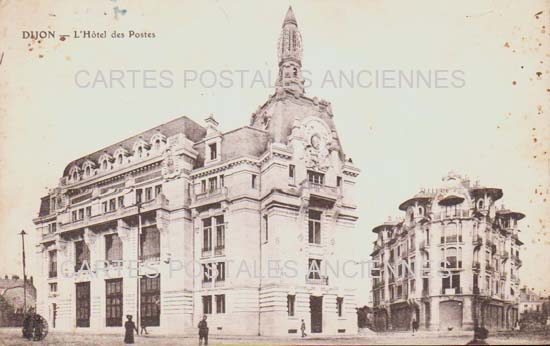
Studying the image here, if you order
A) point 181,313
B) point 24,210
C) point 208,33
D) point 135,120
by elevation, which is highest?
point 208,33

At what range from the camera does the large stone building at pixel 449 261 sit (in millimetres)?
6430

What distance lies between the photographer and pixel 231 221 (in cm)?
655

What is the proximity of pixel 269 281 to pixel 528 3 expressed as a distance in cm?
415

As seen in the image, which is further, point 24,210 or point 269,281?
point 24,210

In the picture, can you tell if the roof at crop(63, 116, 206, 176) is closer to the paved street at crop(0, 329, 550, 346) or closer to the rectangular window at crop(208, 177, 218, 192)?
the rectangular window at crop(208, 177, 218, 192)

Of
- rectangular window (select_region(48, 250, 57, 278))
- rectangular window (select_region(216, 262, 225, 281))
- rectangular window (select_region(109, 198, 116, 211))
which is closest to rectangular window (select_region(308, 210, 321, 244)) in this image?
rectangular window (select_region(216, 262, 225, 281))

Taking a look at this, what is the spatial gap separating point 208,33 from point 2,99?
98.5 inches

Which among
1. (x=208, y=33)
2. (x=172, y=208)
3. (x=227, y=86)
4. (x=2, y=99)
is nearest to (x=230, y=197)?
(x=172, y=208)

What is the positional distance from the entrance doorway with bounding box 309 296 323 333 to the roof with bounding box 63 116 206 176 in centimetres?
222

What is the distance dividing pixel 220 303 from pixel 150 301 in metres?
0.88

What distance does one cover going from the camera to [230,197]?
21.6 feet

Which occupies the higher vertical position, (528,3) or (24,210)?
(528,3)

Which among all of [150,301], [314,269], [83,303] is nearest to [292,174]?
[314,269]

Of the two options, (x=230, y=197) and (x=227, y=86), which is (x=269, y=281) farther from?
(x=227, y=86)
